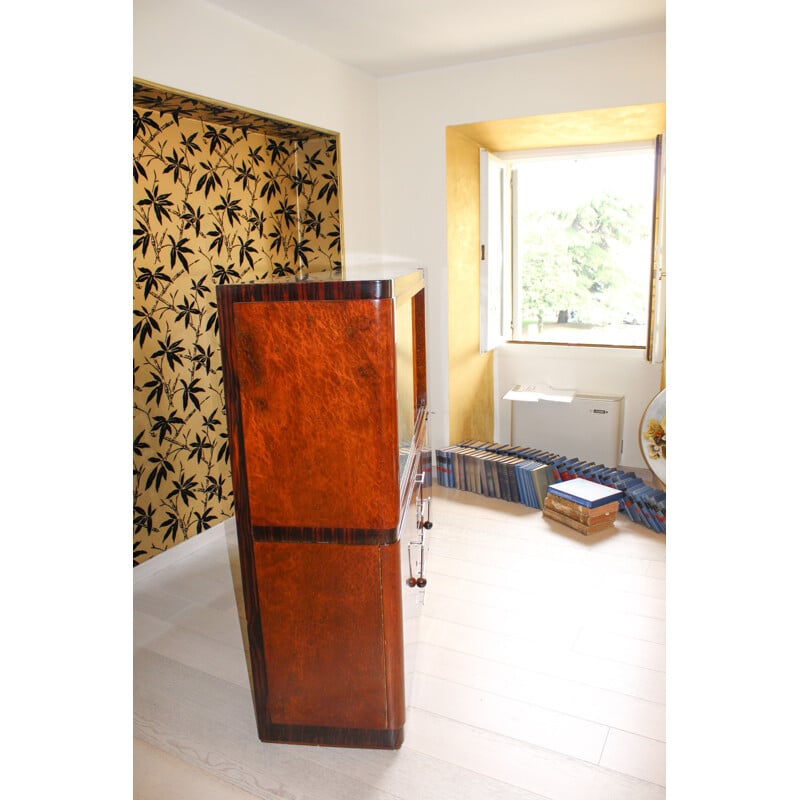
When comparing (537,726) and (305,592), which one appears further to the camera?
(537,726)

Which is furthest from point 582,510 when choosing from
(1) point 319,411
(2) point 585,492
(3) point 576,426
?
(1) point 319,411

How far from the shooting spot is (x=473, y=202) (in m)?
4.88

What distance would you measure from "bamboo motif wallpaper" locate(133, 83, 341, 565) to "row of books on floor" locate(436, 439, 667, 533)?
4.98 feet

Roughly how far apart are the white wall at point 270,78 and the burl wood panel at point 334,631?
205 centimetres

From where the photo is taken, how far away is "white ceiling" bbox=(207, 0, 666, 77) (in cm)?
319

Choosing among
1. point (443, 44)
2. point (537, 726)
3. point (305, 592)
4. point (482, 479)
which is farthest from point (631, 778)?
point (443, 44)

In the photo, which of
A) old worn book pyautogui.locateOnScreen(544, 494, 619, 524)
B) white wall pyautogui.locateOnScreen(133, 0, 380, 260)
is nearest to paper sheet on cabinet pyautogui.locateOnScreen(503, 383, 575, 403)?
old worn book pyautogui.locateOnScreen(544, 494, 619, 524)

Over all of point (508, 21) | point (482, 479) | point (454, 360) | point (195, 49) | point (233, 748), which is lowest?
point (233, 748)

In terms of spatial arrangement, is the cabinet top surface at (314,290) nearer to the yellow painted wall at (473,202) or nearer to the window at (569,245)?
the yellow painted wall at (473,202)

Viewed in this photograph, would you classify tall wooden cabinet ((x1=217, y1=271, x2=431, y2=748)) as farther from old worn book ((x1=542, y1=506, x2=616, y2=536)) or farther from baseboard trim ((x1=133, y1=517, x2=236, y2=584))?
old worn book ((x1=542, y1=506, x2=616, y2=536))

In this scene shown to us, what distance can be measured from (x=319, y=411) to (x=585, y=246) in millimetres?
3752

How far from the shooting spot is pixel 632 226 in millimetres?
4836
